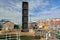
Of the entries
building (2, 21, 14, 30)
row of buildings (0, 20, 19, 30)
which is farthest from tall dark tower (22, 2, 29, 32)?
building (2, 21, 14, 30)

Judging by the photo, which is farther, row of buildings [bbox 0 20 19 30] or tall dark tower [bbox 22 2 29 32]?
tall dark tower [bbox 22 2 29 32]

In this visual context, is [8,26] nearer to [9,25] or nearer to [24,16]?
[9,25]

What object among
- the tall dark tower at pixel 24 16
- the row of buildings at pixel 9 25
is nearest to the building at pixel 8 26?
the row of buildings at pixel 9 25

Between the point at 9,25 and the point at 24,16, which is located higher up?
the point at 24,16

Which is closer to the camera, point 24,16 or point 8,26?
point 8,26

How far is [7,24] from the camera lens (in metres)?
6.13

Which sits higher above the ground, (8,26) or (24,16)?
(24,16)

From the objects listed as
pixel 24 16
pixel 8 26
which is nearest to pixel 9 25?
pixel 8 26

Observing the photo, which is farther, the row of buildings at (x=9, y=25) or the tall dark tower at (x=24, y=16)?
the tall dark tower at (x=24, y=16)

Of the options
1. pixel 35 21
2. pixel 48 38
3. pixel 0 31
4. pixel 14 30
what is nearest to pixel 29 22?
pixel 35 21

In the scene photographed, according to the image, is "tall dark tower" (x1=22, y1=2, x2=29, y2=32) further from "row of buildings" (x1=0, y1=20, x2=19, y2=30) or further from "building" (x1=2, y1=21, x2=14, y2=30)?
"building" (x1=2, y1=21, x2=14, y2=30)

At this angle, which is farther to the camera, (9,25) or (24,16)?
(24,16)

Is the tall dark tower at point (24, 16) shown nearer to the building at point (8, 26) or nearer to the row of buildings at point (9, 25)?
the row of buildings at point (9, 25)

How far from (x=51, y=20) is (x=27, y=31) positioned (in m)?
1.22
